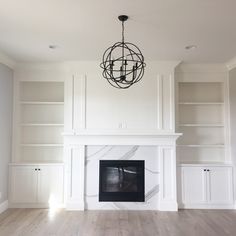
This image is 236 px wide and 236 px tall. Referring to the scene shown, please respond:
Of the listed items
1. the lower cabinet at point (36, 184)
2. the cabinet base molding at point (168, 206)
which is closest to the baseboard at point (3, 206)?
the lower cabinet at point (36, 184)

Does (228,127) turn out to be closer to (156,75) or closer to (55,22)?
(156,75)

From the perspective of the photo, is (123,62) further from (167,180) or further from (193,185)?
(193,185)

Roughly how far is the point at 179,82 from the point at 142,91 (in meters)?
0.85

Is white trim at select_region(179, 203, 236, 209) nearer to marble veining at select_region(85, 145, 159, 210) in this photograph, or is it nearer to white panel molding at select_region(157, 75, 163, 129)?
marble veining at select_region(85, 145, 159, 210)

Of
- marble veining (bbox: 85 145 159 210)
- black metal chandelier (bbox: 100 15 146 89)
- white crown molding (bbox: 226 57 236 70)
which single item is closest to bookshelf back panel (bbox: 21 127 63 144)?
marble veining (bbox: 85 145 159 210)

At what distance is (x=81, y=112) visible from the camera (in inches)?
181

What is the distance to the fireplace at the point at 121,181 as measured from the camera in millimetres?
4520

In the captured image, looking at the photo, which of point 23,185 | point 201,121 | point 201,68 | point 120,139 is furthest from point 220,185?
point 23,185

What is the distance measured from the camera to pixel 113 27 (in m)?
3.08

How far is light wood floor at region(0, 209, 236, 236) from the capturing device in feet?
11.3

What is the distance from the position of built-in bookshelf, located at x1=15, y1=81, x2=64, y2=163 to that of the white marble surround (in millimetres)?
614

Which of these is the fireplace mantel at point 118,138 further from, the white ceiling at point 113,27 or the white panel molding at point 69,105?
the white ceiling at point 113,27

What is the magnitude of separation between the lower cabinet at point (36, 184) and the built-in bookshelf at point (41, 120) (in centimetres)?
32

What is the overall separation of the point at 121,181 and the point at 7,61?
9.86 ft
